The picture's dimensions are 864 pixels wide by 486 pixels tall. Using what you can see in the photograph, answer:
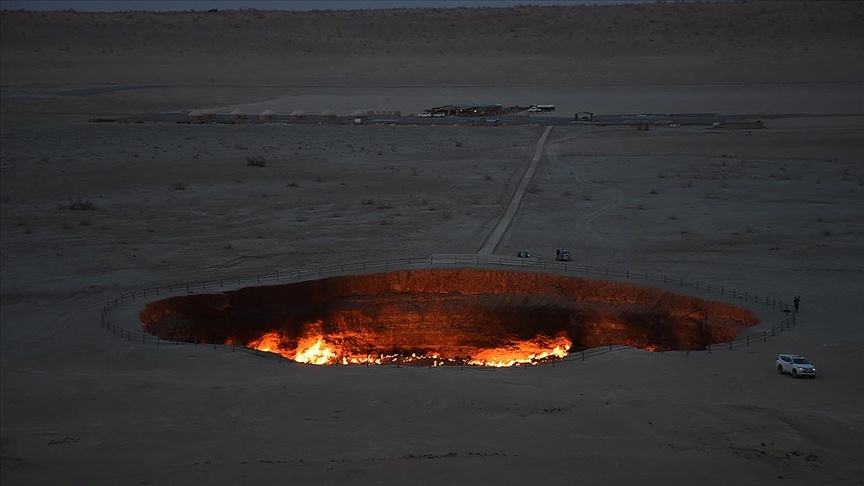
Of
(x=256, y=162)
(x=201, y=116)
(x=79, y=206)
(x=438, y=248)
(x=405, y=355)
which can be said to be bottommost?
(x=405, y=355)

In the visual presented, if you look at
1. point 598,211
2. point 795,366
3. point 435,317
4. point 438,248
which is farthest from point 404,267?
point 795,366

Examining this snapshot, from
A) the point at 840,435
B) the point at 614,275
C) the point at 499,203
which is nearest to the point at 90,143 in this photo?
the point at 499,203

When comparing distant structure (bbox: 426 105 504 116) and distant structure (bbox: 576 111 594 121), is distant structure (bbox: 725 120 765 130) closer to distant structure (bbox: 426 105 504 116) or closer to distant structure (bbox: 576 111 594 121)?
distant structure (bbox: 576 111 594 121)

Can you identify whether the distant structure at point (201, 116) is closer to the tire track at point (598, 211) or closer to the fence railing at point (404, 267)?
the tire track at point (598, 211)

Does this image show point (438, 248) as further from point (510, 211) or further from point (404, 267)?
point (510, 211)

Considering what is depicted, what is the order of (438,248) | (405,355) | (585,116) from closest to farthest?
(405,355)
(438,248)
(585,116)

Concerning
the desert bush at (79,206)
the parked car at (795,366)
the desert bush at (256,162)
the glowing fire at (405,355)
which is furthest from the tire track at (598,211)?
the desert bush at (79,206)

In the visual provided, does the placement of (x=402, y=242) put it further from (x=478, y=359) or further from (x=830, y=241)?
(x=830, y=241)
